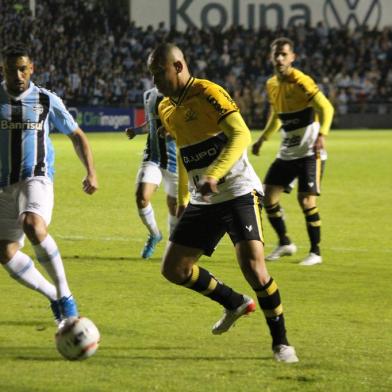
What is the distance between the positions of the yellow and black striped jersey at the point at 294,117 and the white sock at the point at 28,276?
4720mm

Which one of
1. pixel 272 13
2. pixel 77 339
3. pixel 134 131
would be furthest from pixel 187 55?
pixel 77 339

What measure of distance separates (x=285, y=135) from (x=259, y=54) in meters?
33.4

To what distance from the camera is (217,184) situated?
22.4ft

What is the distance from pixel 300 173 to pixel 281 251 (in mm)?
881

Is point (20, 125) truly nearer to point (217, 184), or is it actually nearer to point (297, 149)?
point (217, 184)

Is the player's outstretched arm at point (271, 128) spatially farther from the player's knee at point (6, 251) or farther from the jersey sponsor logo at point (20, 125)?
the player's knee at point (6, 251)

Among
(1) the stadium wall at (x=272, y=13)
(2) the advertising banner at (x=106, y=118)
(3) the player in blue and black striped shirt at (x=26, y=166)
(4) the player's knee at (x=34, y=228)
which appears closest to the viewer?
(4) the player's knee at (x=34, y=228)

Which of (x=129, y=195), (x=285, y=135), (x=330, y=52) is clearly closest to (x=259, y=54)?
(x=330, y=52)

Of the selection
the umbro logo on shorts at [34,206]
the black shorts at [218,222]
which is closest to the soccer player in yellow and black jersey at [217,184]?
the black shorts at [218,222]

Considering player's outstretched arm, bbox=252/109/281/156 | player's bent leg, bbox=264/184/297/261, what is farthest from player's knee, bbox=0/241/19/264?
player's outstretched arm, bbox=252/109/281/156

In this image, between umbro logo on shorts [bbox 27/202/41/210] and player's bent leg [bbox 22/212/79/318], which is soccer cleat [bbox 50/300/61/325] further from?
umbro logo on shorts [bbox 27/202/41/210]

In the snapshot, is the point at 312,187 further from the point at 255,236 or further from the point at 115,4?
the point at 115,4

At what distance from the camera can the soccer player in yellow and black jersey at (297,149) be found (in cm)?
1126

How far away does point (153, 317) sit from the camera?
26.7 feet
